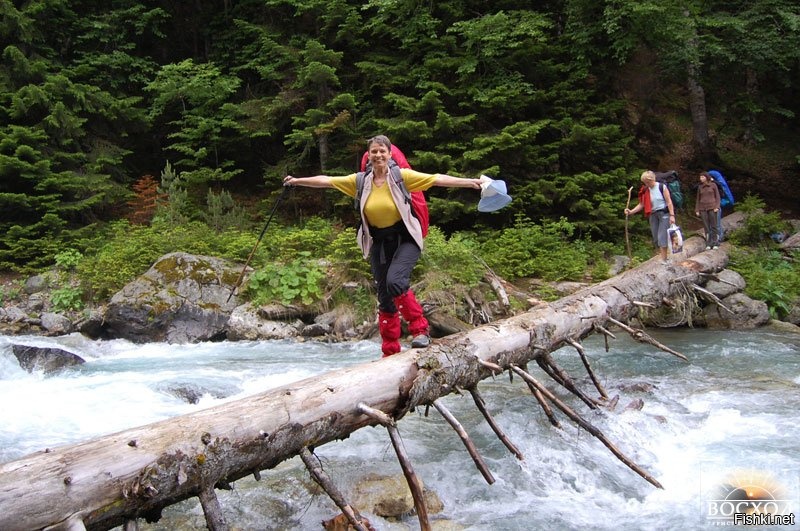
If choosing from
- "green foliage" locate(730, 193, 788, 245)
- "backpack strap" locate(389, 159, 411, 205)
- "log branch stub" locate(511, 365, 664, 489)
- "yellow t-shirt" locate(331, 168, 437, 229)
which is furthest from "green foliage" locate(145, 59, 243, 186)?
"log branch stub" locate(511, 365, 664, 489)

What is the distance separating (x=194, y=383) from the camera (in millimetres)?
7398

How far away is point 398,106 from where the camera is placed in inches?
559

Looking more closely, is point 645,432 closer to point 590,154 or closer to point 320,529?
point 320,529

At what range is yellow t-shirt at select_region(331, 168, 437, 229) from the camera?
4.93m

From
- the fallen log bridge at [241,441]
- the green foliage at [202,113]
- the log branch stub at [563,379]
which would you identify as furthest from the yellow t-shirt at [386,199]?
the green foliage at [202,113]

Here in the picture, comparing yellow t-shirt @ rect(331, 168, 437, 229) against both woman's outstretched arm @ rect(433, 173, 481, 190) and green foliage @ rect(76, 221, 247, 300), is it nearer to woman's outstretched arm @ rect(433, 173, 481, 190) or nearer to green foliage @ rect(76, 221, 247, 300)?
woman's outstretched arm @ rect(433, 173, 481, 190)

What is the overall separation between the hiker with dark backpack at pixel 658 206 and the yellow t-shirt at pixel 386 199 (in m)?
6.12

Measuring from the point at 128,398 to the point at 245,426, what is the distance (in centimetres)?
412

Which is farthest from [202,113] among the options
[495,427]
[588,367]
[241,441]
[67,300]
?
[241,441]

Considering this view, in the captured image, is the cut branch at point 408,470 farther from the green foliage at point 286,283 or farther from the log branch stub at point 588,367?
the green foliage at point 286,283

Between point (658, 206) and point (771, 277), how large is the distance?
353 centimetres

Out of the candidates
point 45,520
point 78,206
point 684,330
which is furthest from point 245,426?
point 78,206

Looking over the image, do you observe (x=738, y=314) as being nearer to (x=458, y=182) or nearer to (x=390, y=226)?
(x=458, y=182)

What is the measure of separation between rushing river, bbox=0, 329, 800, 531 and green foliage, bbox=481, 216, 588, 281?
11.8 ft
